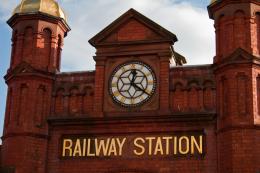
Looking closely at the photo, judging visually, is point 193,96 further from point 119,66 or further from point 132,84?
point 119,66

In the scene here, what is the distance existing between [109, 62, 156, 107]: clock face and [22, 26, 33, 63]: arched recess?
3.66 metres

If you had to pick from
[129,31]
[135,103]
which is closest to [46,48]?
[129,31]

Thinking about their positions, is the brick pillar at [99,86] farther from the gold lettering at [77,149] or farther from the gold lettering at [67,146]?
the gold lettering at [67,146]

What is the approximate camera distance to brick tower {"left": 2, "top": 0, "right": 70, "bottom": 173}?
2286cm

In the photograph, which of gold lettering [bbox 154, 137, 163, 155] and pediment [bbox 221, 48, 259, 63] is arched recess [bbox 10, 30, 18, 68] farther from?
pediment [bbox 221, 48, 259, 63]

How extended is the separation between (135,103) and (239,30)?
4.91 metres

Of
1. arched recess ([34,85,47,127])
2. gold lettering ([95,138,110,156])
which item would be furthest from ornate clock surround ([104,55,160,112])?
arched recess ([34,85,47,127])

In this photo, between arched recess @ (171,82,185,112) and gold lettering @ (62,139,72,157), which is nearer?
arched recess @ (171,82,185,112)

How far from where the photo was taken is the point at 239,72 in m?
22.0

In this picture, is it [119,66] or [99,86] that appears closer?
[99,86]

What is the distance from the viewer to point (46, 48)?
2503cm

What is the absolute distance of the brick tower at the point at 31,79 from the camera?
22859 mm

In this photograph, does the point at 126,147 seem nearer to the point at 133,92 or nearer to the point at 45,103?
the point at 133,92

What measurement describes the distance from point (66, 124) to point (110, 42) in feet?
12.6
